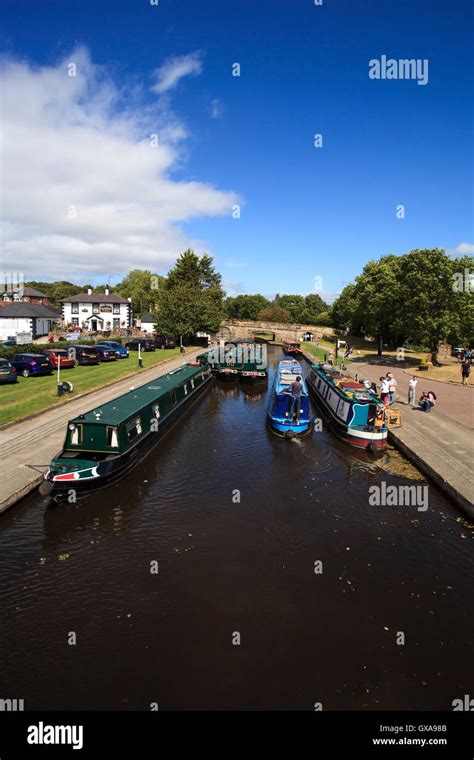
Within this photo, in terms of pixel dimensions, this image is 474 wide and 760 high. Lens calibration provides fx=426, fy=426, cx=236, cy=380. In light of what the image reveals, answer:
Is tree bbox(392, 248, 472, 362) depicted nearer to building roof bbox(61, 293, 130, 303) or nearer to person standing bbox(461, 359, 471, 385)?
person standing bbox(461, 359, 471, 385)

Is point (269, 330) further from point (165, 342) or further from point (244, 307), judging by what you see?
point (165, 342)

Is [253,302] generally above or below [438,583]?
above

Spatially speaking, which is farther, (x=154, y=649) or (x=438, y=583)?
(x=438, y=583)

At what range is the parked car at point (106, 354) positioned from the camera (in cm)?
4103

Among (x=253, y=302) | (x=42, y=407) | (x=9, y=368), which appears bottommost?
(x=42, y=407)

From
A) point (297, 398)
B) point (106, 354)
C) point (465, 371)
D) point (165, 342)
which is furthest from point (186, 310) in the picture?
point (297, 398)

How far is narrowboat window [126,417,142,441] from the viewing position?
627 inches

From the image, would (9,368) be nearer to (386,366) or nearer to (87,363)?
(87,363)

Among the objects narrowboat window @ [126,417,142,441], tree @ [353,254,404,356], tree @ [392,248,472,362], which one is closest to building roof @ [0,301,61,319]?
tree @ [353,254,404,356]

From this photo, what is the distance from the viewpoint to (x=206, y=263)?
7606 cm

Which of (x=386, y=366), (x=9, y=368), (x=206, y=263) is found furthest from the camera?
(x=206, y=263)

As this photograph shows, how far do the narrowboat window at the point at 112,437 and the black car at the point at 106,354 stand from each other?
27.8 meters
